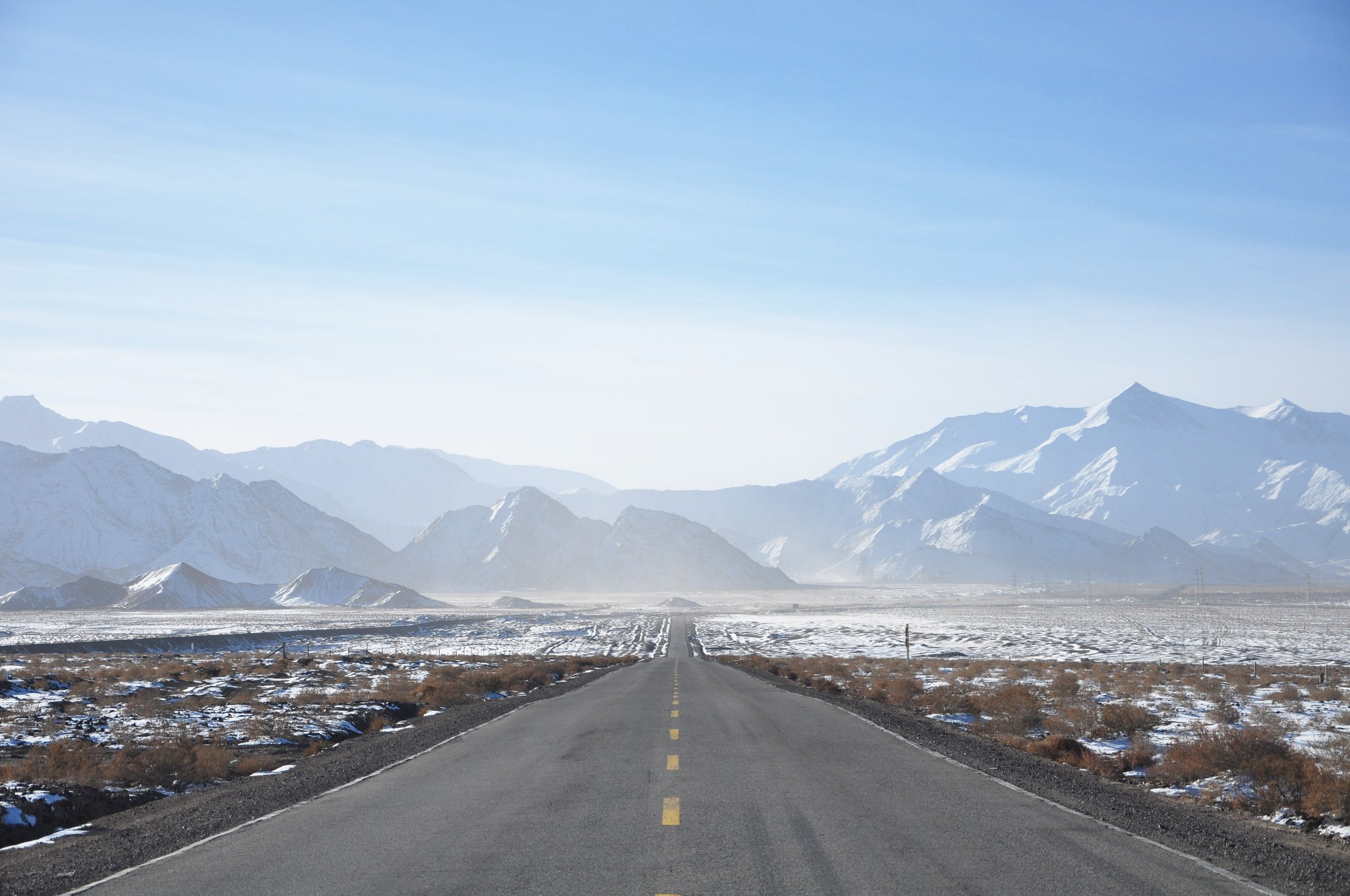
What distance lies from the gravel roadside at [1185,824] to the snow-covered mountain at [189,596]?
6774 inches

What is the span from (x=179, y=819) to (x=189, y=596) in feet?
604

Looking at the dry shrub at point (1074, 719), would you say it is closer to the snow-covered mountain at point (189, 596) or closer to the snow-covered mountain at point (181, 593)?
the snow-covered mountain at point (189, 596)

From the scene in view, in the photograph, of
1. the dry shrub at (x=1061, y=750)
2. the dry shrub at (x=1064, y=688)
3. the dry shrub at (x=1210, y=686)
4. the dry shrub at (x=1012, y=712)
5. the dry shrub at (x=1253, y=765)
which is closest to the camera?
the dry shrub at (x=1253, y=765)

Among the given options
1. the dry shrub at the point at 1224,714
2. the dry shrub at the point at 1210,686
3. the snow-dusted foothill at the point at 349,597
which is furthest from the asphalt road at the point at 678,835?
the snow-dusted foothill at the point at 349,597

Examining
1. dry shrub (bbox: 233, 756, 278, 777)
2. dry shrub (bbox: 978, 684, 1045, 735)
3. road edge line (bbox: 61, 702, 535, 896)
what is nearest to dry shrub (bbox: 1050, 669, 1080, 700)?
dry shrub (bbox: 978, 684, 1045, 735)

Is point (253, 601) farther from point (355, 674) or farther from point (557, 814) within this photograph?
point (557, 814)

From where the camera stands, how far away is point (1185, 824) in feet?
35.4

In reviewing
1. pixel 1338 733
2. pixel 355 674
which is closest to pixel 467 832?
pixel 1338 733

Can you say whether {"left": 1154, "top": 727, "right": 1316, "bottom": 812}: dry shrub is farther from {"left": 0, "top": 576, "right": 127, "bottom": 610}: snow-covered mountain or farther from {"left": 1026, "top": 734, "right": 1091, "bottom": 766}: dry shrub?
{"left": 0, "top": 576, "right": 127, "bottom": 610}: snow-covered mountain

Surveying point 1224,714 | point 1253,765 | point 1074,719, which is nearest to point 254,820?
point 1253,765

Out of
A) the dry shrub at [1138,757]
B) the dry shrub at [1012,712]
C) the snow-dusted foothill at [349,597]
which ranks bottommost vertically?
the snow-dusted foothill at [349,597]

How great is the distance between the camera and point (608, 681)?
3397 centimetres

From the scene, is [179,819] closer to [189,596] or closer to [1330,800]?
[1330,800]

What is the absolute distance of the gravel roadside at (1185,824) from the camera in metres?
8.67
